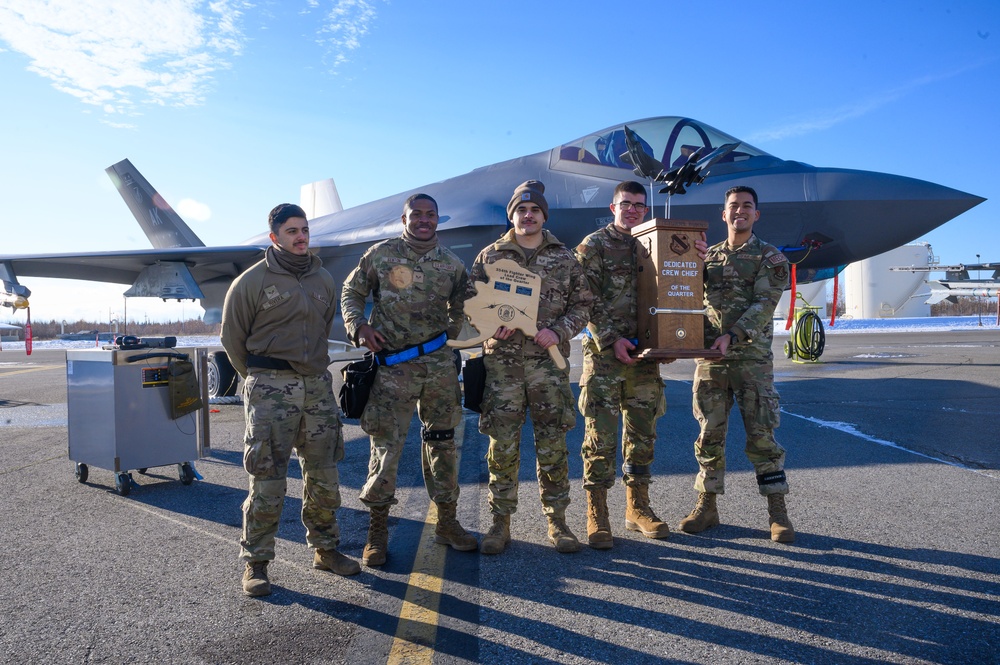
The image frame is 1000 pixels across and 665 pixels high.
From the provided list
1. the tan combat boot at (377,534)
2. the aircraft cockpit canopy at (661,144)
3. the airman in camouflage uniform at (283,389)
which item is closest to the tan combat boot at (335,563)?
the airman in camouflage uniform at (283,389)

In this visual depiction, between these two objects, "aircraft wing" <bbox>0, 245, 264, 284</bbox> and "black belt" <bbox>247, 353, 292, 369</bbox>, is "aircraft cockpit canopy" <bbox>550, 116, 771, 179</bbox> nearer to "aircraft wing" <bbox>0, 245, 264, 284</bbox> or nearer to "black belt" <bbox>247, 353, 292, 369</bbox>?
"aircraft wing" <bbox>0, 245, 264, 284</bbox>

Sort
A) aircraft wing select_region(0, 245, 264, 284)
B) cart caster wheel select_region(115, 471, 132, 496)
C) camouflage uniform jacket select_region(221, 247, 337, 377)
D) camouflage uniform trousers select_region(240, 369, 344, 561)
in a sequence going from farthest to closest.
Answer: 1. aircraft wing select_region(0, 245, 264, 284)
2. cart caster wheel select_region(115, 471, 132, 496)
3. camouflage uniform jacket select_region(221, 247, 337, 377)
4. camouflage uniform trousers select_region(240, 369, 344, 561)

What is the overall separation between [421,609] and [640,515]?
1642 millimetres

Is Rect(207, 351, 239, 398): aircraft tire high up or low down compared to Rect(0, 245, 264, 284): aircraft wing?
down

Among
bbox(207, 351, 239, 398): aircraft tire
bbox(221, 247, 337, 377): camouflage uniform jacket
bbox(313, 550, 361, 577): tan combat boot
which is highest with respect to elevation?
bbox(221, 247, 337, 377): camouflage uniform jacket

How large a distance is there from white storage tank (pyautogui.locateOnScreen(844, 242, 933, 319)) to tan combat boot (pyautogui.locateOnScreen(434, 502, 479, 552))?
184ft

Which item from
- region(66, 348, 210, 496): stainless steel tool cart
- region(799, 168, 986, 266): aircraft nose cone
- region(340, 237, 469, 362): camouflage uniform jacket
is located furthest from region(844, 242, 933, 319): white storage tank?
region(66, 348, 210, 496): stainless steel tool cart

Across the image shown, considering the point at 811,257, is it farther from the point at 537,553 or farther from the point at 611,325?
the point at 537,553

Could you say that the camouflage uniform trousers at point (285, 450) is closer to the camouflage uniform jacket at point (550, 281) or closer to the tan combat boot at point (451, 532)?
the tan combat boot at point (451, 532)

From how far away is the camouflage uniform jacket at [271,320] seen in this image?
3.37 m

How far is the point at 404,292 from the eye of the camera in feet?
12.4

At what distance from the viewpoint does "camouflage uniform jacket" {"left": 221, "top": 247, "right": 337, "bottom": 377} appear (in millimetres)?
3371

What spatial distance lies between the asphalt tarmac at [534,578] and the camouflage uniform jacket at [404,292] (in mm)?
1334

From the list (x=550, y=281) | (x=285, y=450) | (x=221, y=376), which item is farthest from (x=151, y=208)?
(x=550, y=281)
